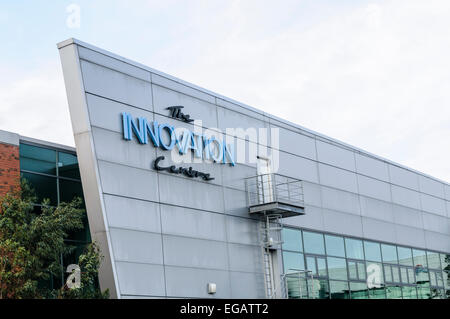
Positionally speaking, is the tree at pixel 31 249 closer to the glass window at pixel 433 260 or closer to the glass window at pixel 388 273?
the glass window at pixel 388 273

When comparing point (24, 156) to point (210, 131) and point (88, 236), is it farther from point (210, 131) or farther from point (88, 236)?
point (210, 131)

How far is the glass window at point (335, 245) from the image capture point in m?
31.1

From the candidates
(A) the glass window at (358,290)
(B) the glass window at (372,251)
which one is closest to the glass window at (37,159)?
(A) the glass window at (358,290)

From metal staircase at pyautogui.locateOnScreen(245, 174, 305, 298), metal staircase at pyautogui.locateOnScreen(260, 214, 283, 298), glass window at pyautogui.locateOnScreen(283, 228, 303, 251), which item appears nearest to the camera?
metal staircase at pyautogui.locateOnScreen(245, 174, 305, 298)

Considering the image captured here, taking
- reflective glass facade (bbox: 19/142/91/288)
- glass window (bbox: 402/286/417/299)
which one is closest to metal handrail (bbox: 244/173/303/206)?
reflective glass facade (bbox: 19/142/91/288)

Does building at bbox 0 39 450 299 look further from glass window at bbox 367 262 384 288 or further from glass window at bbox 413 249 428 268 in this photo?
glass window at bbox 413 249 428 268

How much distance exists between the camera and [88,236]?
23531 mm

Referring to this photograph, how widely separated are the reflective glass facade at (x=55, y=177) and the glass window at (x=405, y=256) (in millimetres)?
18353

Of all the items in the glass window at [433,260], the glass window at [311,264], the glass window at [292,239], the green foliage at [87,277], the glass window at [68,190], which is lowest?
the green foliage at [87,277]

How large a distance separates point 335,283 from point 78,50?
1519 centimetres

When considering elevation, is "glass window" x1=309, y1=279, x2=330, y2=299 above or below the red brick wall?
below

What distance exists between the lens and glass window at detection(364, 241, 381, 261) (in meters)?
33.8

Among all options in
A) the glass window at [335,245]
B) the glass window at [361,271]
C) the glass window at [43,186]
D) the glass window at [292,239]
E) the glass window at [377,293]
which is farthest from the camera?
the glass window at [377,293]
